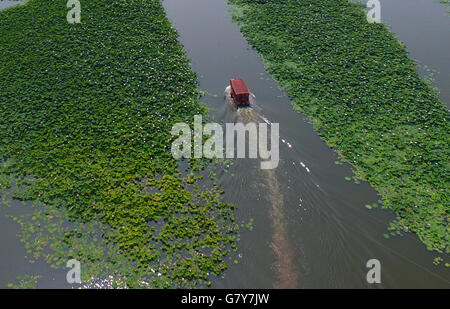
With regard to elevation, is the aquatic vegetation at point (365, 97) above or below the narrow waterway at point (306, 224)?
above

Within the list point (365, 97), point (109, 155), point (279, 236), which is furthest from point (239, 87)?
point (279, 236)

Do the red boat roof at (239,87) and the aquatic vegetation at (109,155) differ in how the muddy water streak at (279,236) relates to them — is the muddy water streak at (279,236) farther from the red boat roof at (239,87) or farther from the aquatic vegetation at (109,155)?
the red boat roof at (239,87)

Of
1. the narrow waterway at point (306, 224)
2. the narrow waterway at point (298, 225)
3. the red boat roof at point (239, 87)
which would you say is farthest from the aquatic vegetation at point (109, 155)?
the red boat roof at point (239, 87)

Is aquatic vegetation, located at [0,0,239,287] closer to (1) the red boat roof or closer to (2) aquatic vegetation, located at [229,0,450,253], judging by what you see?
(1) the red boat roof

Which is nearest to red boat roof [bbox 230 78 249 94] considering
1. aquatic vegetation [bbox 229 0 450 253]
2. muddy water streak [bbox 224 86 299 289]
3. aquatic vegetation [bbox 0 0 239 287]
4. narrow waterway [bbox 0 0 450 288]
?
narrow waterway [bbox 0 0 450 288]

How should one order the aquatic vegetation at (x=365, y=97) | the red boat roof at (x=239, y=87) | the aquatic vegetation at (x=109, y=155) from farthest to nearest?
the red boat roof at (x=239, y=87)
the aquatic vegetation at (x=365, y=97)
the aquatic vegetation at (x=109, y=155)

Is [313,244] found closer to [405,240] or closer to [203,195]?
[405,240]

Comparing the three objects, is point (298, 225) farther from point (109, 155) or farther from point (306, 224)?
point (109, 155)
